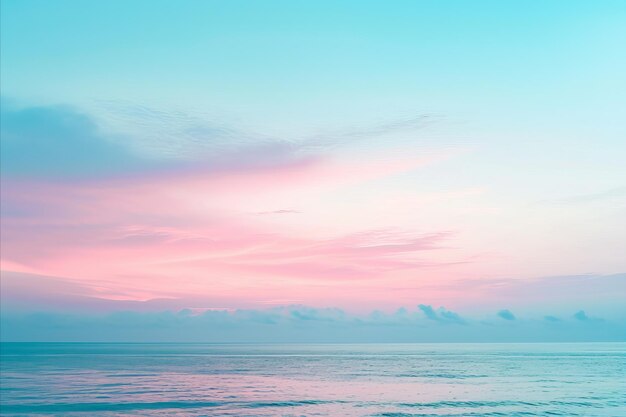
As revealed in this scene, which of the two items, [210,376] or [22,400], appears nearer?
[22,400]

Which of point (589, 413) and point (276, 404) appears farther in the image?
point (276, 404)

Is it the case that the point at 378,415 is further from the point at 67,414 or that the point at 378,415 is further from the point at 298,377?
the point at 298,377

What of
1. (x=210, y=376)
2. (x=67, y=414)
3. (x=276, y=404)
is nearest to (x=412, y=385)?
(x=276, y=404)

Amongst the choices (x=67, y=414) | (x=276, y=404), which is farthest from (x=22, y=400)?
(x=276, y=404)

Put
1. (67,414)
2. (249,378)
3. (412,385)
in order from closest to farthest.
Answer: (67,414)
(412,385)
(249,378)

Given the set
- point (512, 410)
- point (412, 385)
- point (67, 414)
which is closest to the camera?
point (67, 414)

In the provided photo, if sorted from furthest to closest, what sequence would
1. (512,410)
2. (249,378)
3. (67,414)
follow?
(249,378) < (512,410) < (67,414)

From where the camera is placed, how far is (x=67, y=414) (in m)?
55.5

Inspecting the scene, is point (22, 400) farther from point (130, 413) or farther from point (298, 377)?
point (298, 377)

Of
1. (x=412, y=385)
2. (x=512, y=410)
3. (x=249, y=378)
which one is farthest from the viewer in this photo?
(x=249, y=378)

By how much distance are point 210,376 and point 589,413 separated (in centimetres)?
6257

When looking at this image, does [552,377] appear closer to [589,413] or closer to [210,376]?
[589,413]

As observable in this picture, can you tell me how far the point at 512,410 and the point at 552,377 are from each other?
4234 centimetres

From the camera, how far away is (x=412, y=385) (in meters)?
83.8
